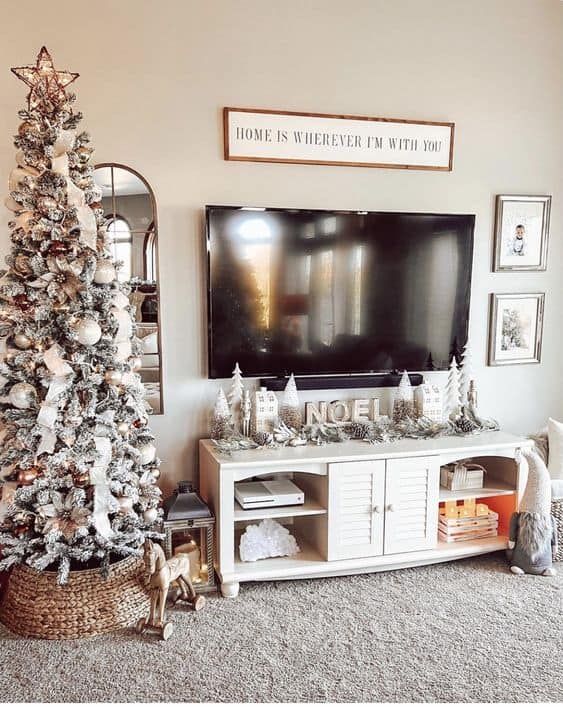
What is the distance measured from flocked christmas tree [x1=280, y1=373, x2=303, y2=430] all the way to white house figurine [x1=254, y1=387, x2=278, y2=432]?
5 centimetres

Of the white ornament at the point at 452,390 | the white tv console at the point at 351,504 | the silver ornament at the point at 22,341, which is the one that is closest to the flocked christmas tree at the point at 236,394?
the white tv console at the point at 351,504

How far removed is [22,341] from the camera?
2461 millimetres

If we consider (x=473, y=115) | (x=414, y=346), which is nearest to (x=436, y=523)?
(x=414, y=346)

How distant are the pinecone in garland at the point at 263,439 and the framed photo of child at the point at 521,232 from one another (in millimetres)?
1651

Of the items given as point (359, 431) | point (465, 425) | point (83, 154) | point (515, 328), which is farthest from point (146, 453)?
point (515, 328)

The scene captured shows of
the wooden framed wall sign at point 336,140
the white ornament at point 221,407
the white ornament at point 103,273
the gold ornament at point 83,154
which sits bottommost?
the white ornament at point 221,407

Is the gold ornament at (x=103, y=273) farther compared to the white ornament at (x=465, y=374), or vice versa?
the white ornament at (x=465, y=374)

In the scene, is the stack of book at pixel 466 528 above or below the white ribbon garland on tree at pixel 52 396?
below

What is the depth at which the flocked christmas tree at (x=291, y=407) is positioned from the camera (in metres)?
→ 3.29

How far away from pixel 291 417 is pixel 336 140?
1436 millimetres

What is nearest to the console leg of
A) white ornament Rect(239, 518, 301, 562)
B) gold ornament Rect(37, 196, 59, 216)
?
white ornament Rect(239, 518, 301, 562)

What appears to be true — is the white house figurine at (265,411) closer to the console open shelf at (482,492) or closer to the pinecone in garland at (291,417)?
the pinecone in garland at (291,417)

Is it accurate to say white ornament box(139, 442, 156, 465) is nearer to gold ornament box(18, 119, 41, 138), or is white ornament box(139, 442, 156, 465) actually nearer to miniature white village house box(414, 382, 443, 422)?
gold ornament box(18, 119, 41, 138)

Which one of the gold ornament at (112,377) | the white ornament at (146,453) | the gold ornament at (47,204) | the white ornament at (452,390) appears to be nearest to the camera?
the gold ornament at (47,204)
